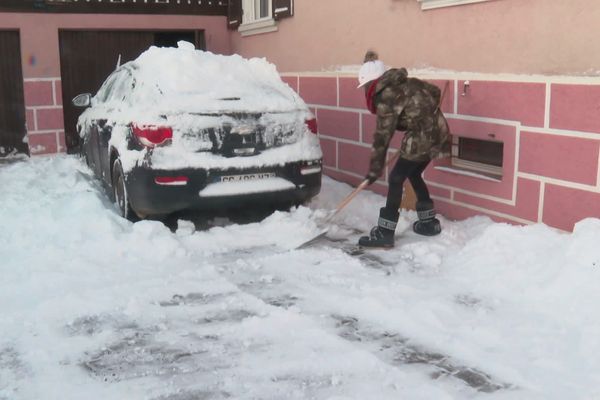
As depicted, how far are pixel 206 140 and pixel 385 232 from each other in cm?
179

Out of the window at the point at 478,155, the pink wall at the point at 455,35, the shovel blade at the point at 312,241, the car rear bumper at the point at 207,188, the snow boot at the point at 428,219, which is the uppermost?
the pink wall at the point at 455,35

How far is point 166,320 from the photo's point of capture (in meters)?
4.36

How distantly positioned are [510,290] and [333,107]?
4.30 metres

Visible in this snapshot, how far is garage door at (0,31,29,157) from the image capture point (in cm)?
1103

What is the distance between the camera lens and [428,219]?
20.2 ft

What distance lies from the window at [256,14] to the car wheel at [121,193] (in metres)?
4.25

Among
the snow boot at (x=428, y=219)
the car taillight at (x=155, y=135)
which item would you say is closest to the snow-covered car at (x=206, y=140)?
the car taillight at (x=155, y=135)

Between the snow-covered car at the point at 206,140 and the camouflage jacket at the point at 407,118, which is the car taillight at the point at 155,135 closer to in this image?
the snow-covered car at the point at 206,140

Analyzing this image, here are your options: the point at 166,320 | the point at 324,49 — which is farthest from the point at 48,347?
the point at 324,49

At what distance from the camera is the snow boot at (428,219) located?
20.2 ft

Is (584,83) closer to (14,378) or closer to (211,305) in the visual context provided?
(211,305)

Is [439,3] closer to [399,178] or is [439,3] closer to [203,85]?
[399,178]

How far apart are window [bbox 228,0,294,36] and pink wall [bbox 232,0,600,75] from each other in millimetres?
269

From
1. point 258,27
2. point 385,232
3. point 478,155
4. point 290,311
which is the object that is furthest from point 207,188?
point 258,27
